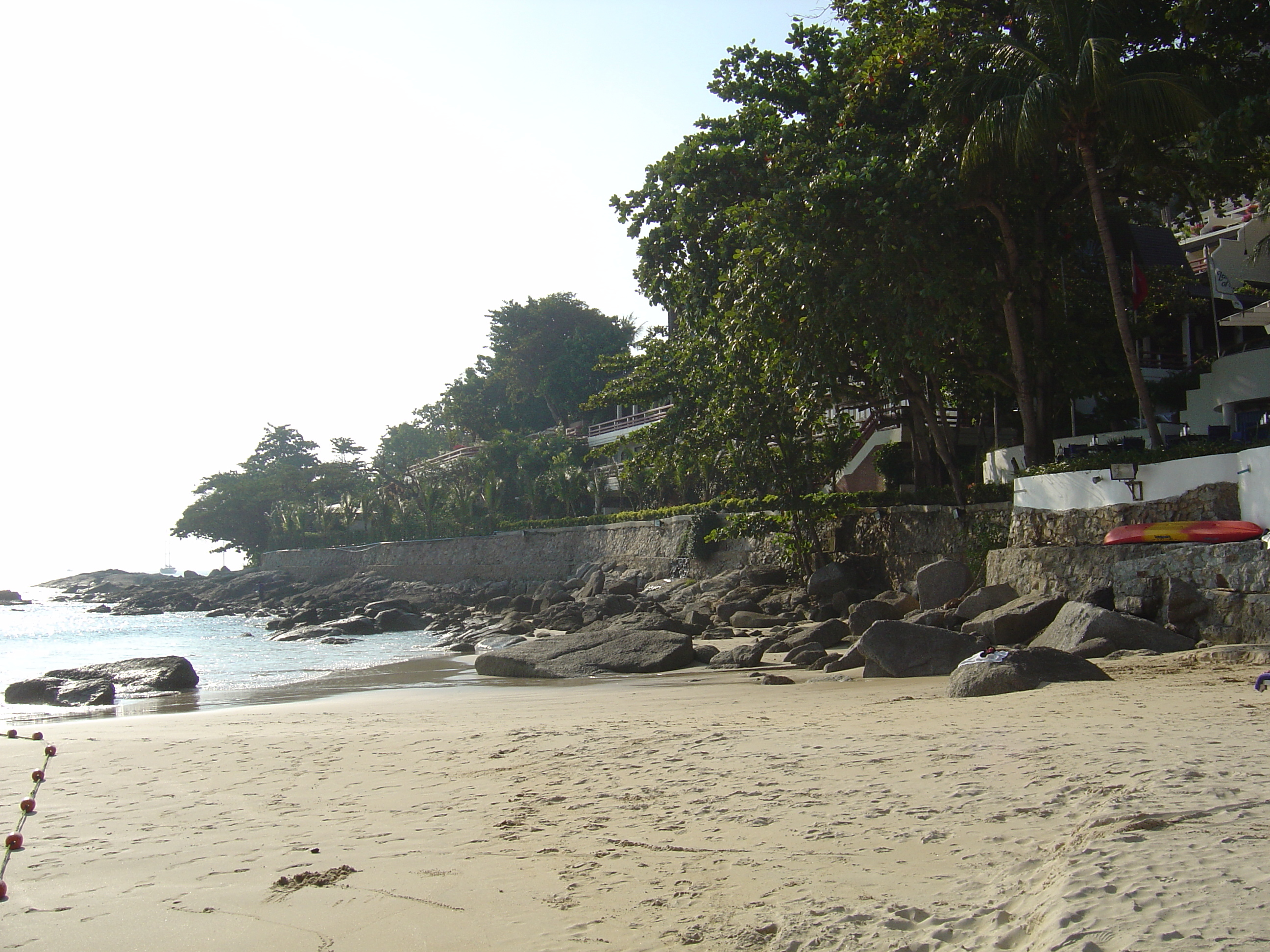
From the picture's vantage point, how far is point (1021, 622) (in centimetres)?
1185

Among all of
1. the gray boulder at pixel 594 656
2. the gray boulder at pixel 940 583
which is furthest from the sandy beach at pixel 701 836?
the gray boulder at pixel 940 583

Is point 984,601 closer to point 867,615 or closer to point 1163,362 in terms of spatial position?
point 867,615

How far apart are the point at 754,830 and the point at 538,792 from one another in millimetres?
1602

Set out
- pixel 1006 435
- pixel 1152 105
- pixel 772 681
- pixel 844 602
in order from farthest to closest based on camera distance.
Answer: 1. pixel 1006 435
2. pixel 844 602
3. pixel 1152 105
4. pixel 772 681

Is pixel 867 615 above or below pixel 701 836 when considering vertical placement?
below

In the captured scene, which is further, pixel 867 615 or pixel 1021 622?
pixel 867 615

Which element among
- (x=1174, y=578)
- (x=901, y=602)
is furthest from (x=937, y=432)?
(x=1174, y=578)

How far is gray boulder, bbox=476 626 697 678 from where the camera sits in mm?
13867

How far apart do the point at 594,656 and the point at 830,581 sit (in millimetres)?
7557

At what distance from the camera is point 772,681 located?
1105 cm

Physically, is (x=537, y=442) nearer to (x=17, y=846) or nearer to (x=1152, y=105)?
(x=1152, y=105)

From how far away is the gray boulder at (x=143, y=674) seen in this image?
15.3 m

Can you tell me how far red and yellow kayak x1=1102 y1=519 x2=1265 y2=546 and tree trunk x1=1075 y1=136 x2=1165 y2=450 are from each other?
6.08ft

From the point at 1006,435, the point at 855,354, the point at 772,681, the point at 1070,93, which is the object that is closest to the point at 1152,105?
the point at 1070,93
